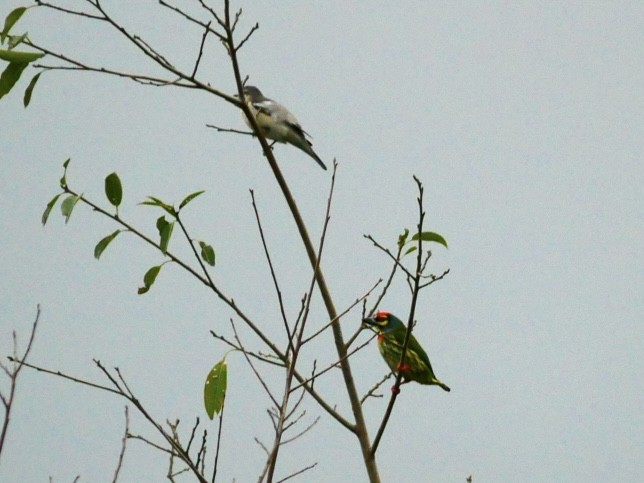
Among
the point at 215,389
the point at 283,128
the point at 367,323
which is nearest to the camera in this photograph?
the point at 215,389

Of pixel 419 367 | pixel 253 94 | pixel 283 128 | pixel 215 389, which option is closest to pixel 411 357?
pixel 419 367

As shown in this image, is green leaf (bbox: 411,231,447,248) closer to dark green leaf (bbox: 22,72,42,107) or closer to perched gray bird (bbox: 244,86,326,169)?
dark green leaf (bbox: 22,72,42,107)

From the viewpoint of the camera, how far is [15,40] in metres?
2.70

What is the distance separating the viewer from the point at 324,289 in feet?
9.57

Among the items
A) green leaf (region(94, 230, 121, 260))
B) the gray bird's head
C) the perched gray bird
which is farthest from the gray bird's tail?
green leaf (region(94, 230, 121, 260))

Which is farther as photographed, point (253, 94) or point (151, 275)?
point (253, 94)

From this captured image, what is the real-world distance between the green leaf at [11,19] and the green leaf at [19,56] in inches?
4.8

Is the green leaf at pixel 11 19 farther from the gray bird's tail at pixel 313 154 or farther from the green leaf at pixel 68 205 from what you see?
the gray bird's tail at pixel 313 154

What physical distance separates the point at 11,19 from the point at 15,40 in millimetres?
161

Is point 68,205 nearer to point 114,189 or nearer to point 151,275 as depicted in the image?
point 114,189

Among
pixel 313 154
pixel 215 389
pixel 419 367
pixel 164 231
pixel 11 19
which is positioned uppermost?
pixel 313 154

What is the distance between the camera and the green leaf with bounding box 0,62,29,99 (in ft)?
8.93

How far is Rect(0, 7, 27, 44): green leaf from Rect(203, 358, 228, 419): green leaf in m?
1.33

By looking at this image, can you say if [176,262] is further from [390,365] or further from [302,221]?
[390,365]
